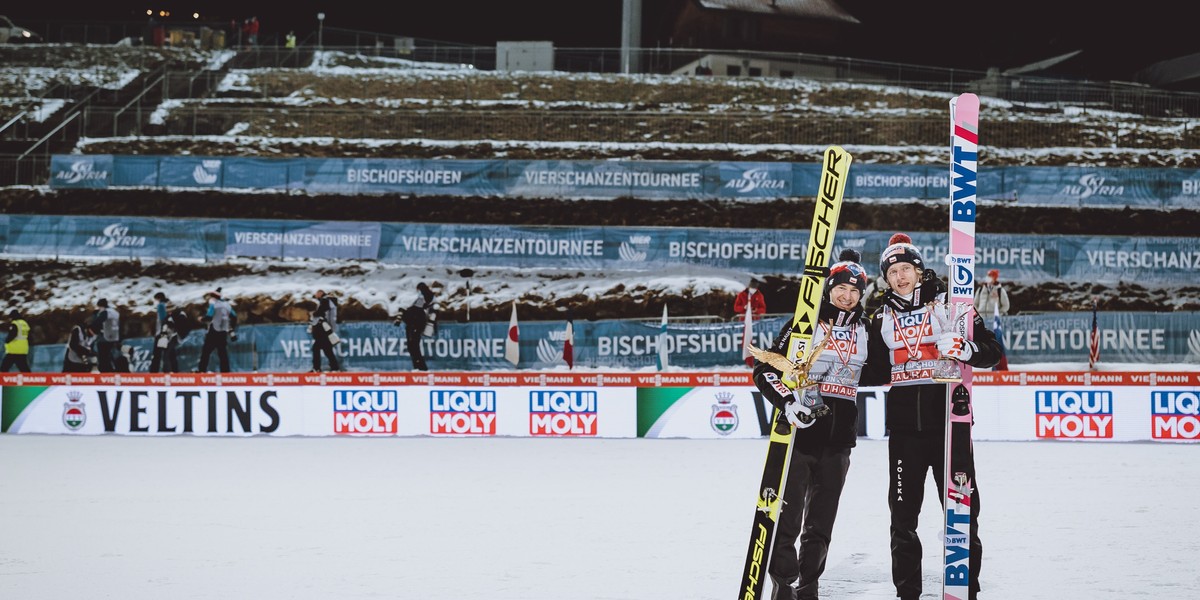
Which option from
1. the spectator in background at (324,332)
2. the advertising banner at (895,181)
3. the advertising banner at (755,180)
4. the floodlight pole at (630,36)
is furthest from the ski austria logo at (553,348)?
the floodlight pole at (630,36)

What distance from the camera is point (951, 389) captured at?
19.5 ft

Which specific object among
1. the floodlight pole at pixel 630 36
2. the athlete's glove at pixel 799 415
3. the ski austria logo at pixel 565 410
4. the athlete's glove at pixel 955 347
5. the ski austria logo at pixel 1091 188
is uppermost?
the floodlight pole at pixel 630 36

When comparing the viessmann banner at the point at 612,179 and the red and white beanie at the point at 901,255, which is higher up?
the viessmann banner at the point at 612,179

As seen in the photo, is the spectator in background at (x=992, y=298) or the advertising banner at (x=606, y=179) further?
the advertising banner at (x=606, y=179)

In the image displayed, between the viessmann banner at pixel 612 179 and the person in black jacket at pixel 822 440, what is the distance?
2327cm

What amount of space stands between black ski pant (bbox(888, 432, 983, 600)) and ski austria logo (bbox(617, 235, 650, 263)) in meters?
21.2

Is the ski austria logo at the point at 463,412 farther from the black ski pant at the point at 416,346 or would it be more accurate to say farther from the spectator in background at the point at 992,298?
the spectator in background at the point at 992,298

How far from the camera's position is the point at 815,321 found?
19.8 ft

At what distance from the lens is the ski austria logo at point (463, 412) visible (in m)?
16.2

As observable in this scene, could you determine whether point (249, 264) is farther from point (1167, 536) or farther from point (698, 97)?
point (1167, 536)

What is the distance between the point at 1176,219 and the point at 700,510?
24876 mm

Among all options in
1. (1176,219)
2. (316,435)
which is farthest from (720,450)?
(1176,219)

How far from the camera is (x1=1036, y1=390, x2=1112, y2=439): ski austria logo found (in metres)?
15.1

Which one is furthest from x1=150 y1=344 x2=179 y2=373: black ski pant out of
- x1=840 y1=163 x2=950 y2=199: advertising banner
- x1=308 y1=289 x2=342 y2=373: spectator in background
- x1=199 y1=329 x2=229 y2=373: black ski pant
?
x1=840 y1=163 x2=950 y2=199: advertising banner
